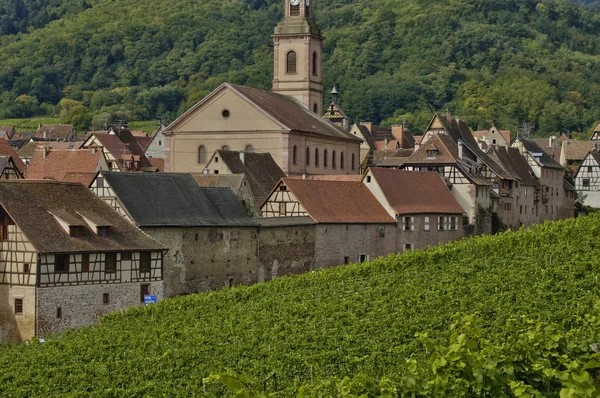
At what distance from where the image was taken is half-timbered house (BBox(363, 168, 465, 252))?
71188 millimetres

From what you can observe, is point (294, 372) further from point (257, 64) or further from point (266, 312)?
point (257, 64)

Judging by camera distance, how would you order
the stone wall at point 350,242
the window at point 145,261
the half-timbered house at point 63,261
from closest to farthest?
the half-timbered house at point 63,261 → the window at point 145,261 → the stone wall at point 350,242

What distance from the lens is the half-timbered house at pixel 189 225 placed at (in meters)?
56.2

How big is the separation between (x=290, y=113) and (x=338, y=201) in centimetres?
1776

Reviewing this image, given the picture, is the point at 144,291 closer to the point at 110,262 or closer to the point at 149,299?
the point at 149,299

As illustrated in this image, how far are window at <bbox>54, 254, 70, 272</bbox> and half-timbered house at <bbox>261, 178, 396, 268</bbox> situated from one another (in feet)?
51.7

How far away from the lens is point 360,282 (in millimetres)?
48750

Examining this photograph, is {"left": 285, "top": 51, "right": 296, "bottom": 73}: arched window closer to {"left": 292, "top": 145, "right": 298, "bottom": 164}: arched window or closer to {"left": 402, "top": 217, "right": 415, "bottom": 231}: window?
{"left": 292, "top": 145, "right": 298, "bottom": 164}: arched window

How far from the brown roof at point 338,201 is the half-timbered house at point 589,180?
138 feet

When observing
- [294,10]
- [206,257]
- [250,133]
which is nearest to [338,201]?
[206,257]

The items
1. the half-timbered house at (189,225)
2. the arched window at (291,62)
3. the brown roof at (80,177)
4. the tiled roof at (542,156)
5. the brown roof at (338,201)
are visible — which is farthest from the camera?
the tiled roof at (542,156)

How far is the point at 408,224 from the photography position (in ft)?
235

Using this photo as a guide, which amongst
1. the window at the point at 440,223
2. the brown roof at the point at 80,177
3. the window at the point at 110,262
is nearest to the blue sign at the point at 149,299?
the window at the point at 110,262

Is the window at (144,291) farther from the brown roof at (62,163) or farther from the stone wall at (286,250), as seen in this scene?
the brown roof at (62,163)
